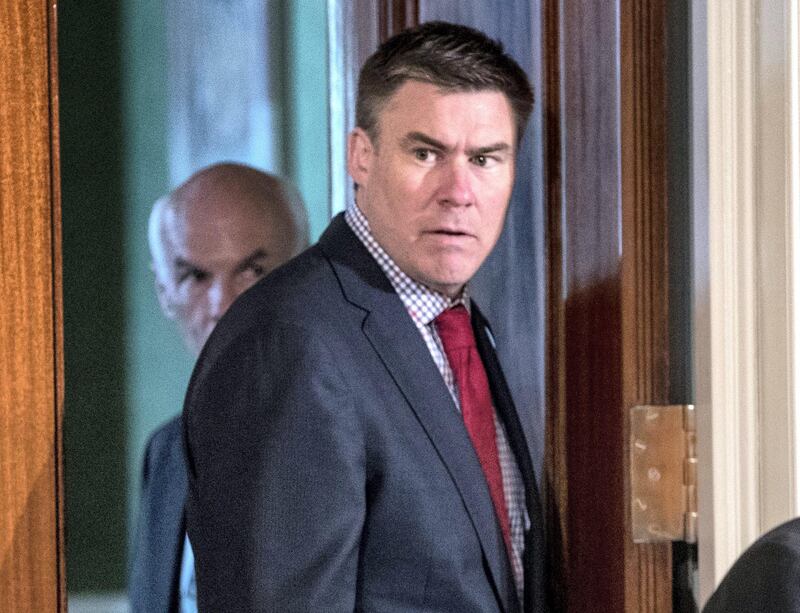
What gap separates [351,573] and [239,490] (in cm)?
13

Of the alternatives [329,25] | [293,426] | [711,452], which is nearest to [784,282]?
[711,452]

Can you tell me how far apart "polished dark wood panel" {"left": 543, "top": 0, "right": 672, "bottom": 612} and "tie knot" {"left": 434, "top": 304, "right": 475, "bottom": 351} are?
0.13m

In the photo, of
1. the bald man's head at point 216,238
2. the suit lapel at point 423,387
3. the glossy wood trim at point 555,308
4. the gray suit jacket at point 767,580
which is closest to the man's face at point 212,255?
the bald man's head at point 216,238

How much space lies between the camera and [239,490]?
137cm

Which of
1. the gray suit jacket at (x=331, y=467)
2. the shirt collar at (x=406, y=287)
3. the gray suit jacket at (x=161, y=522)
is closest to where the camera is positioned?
the gray suit jacket at (x=331, y=467)

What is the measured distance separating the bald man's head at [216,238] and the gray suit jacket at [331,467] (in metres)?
0.22

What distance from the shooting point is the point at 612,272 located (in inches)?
57.6

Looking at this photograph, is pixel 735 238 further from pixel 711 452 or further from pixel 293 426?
pixel 293 426

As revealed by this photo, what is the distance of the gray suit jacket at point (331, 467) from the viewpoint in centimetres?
134

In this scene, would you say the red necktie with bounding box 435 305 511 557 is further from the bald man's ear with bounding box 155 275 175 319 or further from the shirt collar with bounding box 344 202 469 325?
the bald man's ear with bounding box 155 275 175 319

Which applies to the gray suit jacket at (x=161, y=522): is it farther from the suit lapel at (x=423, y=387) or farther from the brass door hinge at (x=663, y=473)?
the brass door hinge at (x=663, y=473)

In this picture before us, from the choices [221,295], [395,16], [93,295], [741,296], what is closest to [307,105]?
[395,16]

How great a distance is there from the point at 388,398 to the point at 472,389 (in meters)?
0.16

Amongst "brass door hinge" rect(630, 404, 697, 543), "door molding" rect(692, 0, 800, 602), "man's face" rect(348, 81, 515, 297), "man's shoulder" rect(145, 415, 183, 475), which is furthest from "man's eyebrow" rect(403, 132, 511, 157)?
"man's shoulder" rect(145, 415, 183, 475)
